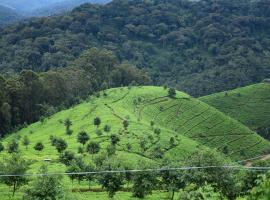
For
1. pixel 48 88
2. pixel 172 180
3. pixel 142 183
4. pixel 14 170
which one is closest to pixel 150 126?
pixel 48 88

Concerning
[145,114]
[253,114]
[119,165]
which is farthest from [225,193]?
[253,114]

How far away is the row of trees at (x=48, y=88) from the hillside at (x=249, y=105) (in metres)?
33.3

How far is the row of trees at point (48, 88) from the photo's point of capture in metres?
122

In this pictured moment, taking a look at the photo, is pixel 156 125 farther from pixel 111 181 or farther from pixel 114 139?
pixel 111 181

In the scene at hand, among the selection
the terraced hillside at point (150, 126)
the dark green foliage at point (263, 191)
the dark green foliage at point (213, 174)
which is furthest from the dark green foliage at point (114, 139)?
the dark green foliage at point (263, 191)

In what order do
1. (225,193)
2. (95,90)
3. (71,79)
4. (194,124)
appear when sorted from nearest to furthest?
(225,193)
(194,124)
(71,79)
(95,90)

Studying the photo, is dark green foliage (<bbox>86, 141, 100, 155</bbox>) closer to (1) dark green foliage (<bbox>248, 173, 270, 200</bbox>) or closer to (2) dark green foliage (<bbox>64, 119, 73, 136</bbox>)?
(2) dark green foliage (<bbox>64, 119, 73, 136</bbox>)

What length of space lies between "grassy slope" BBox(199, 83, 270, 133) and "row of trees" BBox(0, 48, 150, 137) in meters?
33.1

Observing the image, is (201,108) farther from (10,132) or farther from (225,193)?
(225,193)

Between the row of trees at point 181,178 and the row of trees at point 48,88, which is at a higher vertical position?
the row of trees at point 181,178

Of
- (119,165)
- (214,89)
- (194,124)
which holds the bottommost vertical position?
(214,89)

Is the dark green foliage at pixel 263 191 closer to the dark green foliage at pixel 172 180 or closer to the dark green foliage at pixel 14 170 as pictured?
the dark green foliage at pixel 14 170

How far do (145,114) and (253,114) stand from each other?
49.3 metres

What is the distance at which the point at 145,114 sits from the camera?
12431 centimetres
